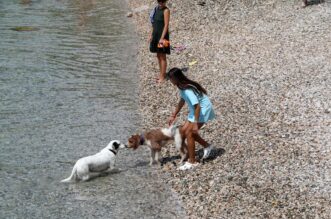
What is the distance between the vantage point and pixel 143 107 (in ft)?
41.8

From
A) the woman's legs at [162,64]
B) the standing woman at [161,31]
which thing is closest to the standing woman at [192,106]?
the standing woman at [161,31]

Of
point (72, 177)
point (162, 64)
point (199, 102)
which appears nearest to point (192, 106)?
point (199, 102)

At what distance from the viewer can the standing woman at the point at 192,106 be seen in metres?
8.55

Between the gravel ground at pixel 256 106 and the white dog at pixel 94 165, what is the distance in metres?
0.94

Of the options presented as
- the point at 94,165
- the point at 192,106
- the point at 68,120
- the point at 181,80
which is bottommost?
the point at 68,120

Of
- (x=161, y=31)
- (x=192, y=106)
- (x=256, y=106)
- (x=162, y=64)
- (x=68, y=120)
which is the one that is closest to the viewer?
(x=192, y=106)

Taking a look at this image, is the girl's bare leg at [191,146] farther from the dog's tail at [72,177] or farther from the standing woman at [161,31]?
the standing woman at [161,31]

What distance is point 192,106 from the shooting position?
28.5ft

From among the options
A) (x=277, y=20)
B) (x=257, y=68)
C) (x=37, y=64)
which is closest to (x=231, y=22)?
(x=277, y=20)

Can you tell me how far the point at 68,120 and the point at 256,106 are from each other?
4.19 metres

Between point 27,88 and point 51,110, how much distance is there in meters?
2.16

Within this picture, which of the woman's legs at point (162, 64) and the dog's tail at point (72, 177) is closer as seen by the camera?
the dog's tail at point (72, 177)

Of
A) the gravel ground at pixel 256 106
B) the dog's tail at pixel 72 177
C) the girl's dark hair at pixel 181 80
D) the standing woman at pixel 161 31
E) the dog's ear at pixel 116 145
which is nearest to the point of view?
Answer: the gravel ground at pixel 256 106

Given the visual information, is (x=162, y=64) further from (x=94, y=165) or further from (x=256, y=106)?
(x=94, y=165)
